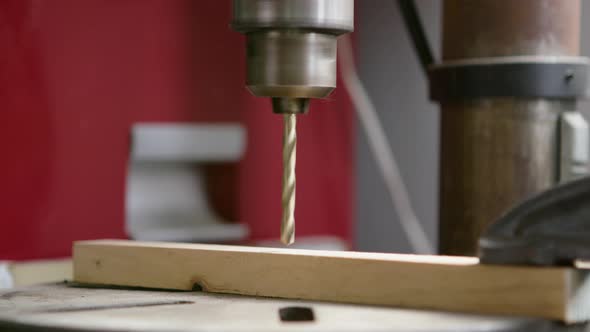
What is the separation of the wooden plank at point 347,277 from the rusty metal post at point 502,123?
0.66 feet

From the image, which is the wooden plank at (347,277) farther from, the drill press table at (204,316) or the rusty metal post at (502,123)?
the rusty metal post at (502,123)

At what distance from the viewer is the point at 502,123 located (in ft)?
2.87

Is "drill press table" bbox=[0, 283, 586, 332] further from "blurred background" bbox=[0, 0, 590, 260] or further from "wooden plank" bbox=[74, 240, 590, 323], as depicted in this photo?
"blurred background" bbox=[0, 0, 590, 260]

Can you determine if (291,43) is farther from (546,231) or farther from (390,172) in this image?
(390,172)

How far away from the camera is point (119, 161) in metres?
1.10

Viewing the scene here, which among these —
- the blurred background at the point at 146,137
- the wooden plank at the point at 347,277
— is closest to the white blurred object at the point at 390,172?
the blurred background at the point at 146,137

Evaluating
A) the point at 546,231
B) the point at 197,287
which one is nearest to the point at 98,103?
the point at 197,287

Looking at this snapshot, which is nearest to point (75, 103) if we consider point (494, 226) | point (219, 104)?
point (219, 104)

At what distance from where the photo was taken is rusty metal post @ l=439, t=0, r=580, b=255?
87cm

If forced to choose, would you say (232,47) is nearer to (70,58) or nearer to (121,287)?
(70,58)

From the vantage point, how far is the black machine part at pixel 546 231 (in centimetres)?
62

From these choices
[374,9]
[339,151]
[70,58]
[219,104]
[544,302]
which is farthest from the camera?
[374,9]

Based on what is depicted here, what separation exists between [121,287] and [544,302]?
1.22 ft

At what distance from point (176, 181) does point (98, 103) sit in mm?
154
